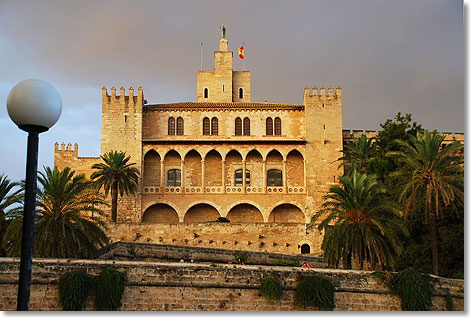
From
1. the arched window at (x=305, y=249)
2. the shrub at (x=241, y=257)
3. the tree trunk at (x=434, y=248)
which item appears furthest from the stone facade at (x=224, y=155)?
the tree trunk at (x=434, y=248)

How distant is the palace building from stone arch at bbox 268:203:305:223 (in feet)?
0.26

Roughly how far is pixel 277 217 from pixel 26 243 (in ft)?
113

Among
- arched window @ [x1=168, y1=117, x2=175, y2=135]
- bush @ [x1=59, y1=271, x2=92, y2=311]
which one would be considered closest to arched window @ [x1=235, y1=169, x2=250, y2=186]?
arched window @ [x1=168, y1=117, x2=175, y2=135]

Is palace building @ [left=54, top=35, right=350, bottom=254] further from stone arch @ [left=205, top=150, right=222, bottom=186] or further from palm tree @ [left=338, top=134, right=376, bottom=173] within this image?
palm tree @ [left=338, top=134, right=376, bottom=173]

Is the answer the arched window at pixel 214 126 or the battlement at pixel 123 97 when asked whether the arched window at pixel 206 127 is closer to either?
the arched window at pixel 214 126

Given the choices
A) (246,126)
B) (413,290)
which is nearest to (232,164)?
(246,126)

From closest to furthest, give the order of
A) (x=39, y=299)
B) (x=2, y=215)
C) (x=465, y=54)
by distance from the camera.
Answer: (x=465, y=54) < (x=39, y=299) < (x=2, y=215)

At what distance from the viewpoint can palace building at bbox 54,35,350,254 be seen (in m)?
38.7

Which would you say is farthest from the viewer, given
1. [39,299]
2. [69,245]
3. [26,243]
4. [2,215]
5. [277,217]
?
[277,217]

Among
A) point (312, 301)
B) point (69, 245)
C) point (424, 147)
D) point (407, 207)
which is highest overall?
point (424, 147)

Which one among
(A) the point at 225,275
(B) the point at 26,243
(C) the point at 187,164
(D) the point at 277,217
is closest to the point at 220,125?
(C) the point at 187,164

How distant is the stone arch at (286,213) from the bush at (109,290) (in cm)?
2581

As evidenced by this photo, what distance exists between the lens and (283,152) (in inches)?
1561

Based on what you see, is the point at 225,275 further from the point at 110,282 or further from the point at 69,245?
the point at 69,245
